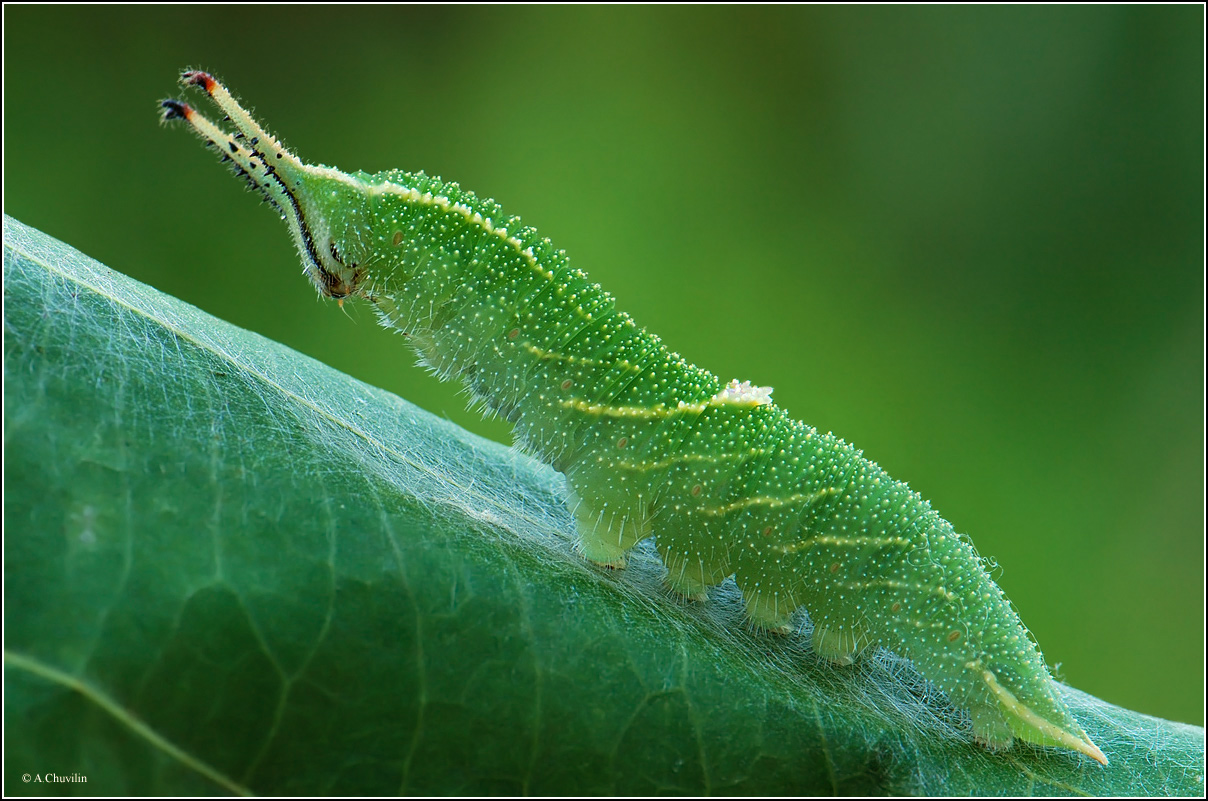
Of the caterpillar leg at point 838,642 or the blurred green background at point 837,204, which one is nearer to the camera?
the caterpillar leg at point 838,642

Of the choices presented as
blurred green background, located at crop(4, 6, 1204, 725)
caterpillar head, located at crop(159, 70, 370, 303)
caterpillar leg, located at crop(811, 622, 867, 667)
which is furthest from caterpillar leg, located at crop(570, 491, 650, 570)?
blurred green background, located at crop(4, 6, 1204, 725)

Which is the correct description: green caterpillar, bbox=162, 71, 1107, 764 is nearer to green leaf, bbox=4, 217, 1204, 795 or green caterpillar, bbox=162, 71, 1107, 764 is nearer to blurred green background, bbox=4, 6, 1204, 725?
green leaf, bbox=4, 217, 1204, 795

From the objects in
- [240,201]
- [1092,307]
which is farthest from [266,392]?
[1092,307]

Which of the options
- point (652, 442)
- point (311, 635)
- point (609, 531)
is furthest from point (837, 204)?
point (311, 635)

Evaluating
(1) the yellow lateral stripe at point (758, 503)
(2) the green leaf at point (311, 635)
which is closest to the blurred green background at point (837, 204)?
(1) the yellow lateral stripe at point (758, 503)

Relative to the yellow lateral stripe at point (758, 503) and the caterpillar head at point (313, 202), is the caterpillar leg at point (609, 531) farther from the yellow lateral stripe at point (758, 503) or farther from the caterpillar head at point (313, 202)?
the caterpillar head at point (313, 202)

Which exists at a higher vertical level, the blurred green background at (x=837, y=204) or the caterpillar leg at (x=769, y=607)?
the blurred green background at (x=837, y=204)

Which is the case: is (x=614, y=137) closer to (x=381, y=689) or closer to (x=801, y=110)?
(x=801, y=110)

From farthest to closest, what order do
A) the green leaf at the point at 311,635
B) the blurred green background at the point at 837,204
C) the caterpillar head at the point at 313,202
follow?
the blurred green background at the point at 837,204 < the caterpillar head at the point at 313,202 < the green leaf at the point at 311,635
